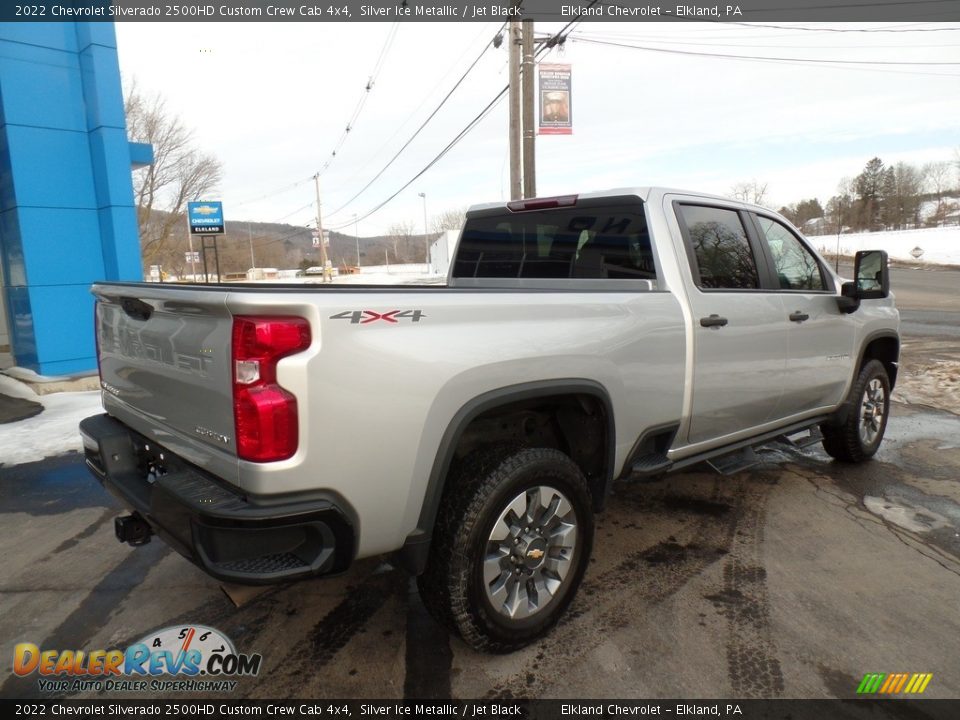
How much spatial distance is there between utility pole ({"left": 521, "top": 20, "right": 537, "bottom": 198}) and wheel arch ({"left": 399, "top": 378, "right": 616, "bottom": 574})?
1046 cm

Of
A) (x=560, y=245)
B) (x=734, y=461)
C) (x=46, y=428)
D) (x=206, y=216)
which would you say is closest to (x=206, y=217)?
(x=206, y=216)

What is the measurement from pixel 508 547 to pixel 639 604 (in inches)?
36.2

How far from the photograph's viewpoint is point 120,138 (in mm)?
8859

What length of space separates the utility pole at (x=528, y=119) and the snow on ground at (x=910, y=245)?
48253 millimetres

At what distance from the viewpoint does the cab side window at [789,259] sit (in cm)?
404

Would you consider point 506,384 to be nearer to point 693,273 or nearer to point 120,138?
point 693,273

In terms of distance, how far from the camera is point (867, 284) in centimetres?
439

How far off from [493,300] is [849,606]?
7.62 ft

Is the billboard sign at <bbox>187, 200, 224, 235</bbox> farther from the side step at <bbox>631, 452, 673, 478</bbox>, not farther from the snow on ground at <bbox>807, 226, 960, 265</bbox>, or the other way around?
the snow on ground at <bbox>807, 226, 960, 265</bbox>

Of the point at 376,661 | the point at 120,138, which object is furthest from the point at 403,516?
the point at 120,138

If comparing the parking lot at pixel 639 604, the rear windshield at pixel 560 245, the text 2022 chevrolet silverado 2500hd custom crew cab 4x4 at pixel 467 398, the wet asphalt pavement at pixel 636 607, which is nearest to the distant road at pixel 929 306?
the parking lot at pixel 639 604

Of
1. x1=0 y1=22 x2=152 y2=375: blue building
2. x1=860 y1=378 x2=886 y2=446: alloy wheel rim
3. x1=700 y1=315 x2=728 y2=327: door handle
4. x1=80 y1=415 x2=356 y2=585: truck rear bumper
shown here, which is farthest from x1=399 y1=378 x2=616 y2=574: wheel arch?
x1=0 y1=22 x2=152 y2=375: blue building

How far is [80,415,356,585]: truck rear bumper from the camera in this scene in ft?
6.37

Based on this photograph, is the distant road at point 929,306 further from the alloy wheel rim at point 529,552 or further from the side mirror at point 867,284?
the alloy wheel rim at point 529,552
